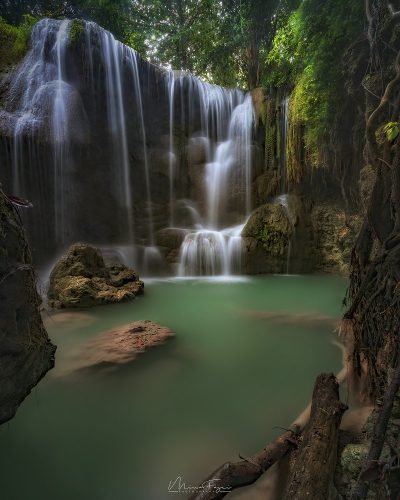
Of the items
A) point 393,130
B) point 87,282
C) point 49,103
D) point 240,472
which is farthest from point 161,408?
point 49,103

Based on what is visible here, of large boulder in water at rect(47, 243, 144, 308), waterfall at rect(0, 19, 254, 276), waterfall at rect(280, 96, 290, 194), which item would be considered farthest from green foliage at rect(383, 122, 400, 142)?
waterfall at rect(280, 96, 290, 194)

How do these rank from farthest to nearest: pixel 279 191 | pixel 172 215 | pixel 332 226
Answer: pixel 172 215 < pixel 279 191 < pixel 332 226

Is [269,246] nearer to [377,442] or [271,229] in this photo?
[271,229]

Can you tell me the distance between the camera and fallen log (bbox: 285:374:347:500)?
1449mm

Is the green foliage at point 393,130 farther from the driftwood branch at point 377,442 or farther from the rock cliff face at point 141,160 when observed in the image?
the rock cliff face at point 141,160

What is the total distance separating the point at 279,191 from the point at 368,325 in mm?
9218

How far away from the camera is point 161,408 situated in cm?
264

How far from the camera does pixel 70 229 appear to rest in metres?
10.3

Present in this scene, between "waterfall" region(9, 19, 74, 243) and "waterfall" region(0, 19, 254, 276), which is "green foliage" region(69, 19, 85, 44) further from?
"waterfall" region(9, 19, 74, 243)

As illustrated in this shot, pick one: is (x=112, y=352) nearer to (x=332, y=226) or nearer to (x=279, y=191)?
(x=332, y=226)

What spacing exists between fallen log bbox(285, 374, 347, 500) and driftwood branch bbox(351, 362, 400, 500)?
0.35 m

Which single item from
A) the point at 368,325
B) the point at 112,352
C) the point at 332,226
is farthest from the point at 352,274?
the point at 332,226

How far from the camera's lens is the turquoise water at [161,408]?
6.31 feet

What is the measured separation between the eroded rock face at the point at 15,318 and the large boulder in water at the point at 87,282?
3.80m
